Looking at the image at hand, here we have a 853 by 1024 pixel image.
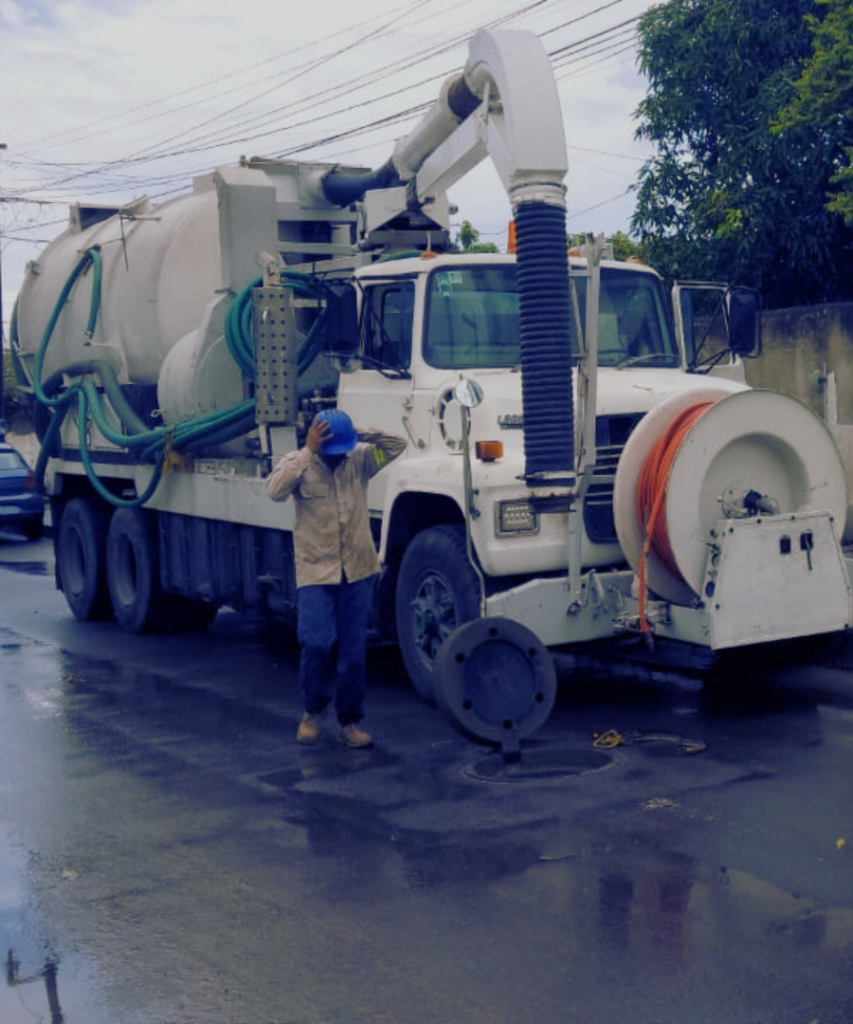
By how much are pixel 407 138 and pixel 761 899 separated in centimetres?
639

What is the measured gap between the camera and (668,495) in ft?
25.1

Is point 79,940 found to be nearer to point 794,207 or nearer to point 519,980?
point 519,980

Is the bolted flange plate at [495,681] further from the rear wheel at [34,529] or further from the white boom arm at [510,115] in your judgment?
the rear wheel at [34,529]

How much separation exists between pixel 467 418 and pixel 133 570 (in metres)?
5.85

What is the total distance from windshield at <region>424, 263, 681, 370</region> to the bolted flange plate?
2166 mm

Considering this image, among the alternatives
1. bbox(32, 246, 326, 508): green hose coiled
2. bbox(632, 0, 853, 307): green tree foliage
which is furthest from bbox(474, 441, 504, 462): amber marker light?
bbox(632, 0, 853, 307): green tree foliage

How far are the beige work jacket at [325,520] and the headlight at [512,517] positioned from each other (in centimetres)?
70

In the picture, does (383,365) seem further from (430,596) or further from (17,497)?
(17,497)

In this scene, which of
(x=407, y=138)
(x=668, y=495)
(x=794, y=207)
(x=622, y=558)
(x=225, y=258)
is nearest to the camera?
(x=668, y=495)

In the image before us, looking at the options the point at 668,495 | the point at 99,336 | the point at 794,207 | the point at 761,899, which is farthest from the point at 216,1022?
the point at 794,207

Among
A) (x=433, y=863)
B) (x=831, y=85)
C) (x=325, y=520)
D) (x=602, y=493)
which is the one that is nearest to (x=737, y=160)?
(x=831, y=85)

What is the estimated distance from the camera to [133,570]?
12859 mm

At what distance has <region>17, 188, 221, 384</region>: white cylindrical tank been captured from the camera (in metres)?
11.7

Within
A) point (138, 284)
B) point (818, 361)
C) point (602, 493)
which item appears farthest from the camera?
point (818, 361)
